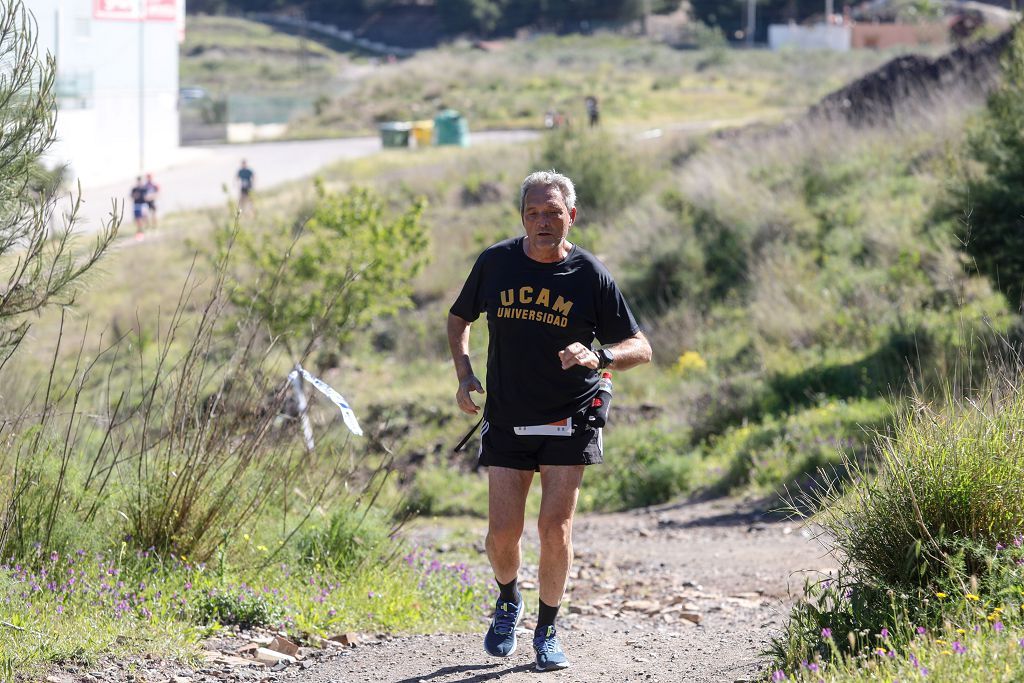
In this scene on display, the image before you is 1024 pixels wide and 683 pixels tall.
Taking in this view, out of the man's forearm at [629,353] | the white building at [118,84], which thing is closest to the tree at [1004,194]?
the man's forearm at [629,353]

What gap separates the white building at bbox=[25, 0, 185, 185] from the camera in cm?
3812

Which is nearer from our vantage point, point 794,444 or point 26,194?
point 26,194

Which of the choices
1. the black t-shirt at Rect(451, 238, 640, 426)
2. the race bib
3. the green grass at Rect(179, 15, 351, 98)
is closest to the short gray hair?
the black t-shirt at Rect(451, 238, 640, 426)

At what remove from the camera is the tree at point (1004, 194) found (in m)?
11.6

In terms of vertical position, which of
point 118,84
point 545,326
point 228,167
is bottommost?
point 228,167

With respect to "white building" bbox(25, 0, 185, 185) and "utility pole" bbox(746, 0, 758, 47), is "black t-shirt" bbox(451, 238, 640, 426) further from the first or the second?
"utility pole" bbox(746, 0, 758, 47)

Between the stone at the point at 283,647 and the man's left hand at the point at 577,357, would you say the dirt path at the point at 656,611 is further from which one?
the man's left hand at the point at 577,357

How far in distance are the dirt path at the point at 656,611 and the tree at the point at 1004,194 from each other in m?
3.53

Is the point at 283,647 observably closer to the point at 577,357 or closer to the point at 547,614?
the point at 547,614

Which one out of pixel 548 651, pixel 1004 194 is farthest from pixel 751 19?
pixel 548 651

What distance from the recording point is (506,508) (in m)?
4.93

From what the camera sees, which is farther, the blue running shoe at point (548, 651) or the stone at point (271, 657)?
the stone at point (271, 657)

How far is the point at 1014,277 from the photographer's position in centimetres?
1159

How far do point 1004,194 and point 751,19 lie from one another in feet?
263
